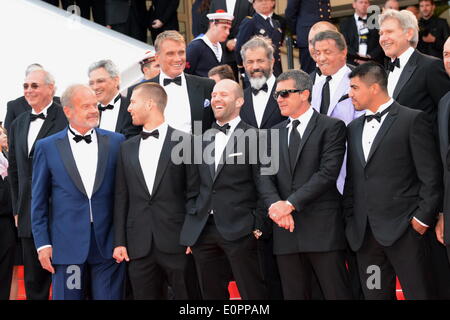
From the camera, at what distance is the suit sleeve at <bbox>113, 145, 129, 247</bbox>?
16.6 feet

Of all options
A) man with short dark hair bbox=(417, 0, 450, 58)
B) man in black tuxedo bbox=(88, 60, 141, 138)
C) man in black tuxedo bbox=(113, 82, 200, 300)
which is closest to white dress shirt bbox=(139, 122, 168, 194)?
man in black tuxedo bbox=(113, 82, 200, 300)

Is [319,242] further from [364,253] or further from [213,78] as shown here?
[213,78]

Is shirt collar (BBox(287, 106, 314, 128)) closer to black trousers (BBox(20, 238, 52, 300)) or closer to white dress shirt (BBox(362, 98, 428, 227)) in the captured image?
white dress shirt (BBox(362, 98, 428, 227))

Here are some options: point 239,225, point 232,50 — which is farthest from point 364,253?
point 232,50

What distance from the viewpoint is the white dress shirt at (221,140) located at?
5.06 metres

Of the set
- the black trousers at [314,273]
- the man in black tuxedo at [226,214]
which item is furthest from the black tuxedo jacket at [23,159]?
the black trousers at [314,273]

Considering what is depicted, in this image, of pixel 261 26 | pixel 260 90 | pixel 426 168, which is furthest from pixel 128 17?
pixel 426 168

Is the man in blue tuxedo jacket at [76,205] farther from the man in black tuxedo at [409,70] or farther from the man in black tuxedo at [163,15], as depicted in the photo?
the man in black tuxedo at [163,15]

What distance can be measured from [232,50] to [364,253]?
13.4ft

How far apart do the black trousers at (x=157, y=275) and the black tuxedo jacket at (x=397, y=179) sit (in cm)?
114

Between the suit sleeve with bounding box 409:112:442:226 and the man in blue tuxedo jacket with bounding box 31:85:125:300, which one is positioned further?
the man in blue tuxedo jacket with bounding box 31:85:125:300

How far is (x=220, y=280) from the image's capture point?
16.5 ft

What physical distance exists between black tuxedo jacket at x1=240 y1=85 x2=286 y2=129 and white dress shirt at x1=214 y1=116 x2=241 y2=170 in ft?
1.99

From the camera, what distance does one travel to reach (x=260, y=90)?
5895 millimetres
